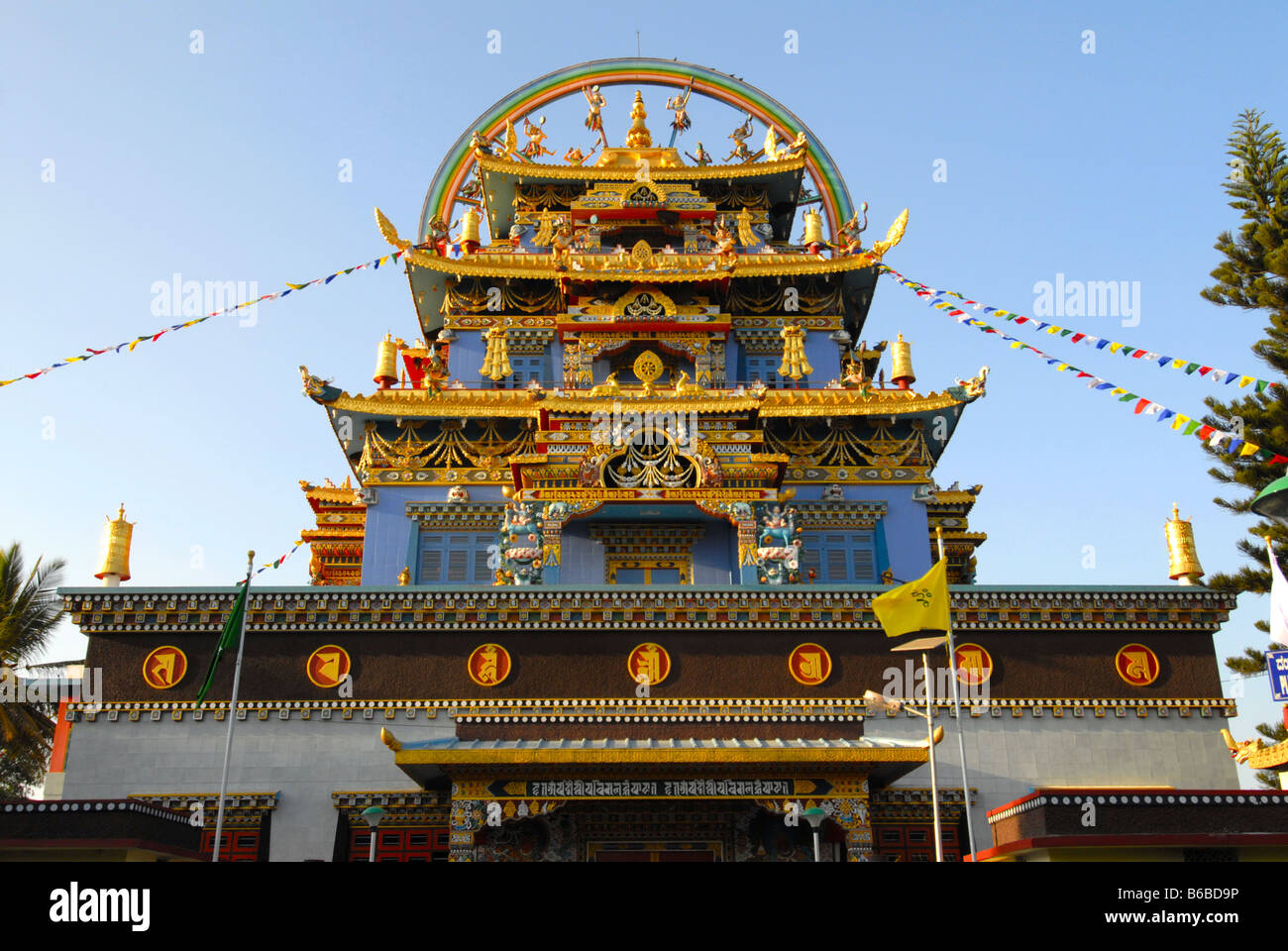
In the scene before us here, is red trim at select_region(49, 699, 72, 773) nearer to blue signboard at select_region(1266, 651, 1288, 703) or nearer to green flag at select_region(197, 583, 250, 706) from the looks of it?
green flag at select_region(197, 583, 250, 706)

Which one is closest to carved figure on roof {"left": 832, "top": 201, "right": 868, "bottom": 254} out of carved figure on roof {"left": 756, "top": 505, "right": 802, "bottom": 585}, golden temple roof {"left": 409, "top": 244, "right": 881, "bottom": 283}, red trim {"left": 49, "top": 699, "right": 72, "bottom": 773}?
golden temple roof {"left": 409, "top": 244, "right": 881, "bottom": 283}

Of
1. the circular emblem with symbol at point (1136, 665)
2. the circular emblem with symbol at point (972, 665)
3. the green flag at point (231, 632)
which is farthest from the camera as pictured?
the circular emblem with symbol at point (1136, 665)

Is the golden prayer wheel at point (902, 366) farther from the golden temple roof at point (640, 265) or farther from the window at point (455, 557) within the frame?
the window at point (455, 557)

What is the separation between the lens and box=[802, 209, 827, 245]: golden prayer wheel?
3609 centimetres

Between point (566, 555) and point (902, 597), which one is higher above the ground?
point (566, 555)

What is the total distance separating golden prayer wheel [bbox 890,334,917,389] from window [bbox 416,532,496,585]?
1277cm

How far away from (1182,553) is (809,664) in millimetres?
8648

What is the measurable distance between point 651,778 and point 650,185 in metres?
23.4

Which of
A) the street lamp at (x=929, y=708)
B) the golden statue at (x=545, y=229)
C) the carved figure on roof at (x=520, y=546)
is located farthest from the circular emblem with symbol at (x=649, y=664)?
the golden statue at (x=545, y=229)

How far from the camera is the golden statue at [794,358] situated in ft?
106

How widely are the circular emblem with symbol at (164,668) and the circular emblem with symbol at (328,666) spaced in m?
2.52

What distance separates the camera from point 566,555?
26.4 metres

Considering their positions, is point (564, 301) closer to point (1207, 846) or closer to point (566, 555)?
point (566, 555)
